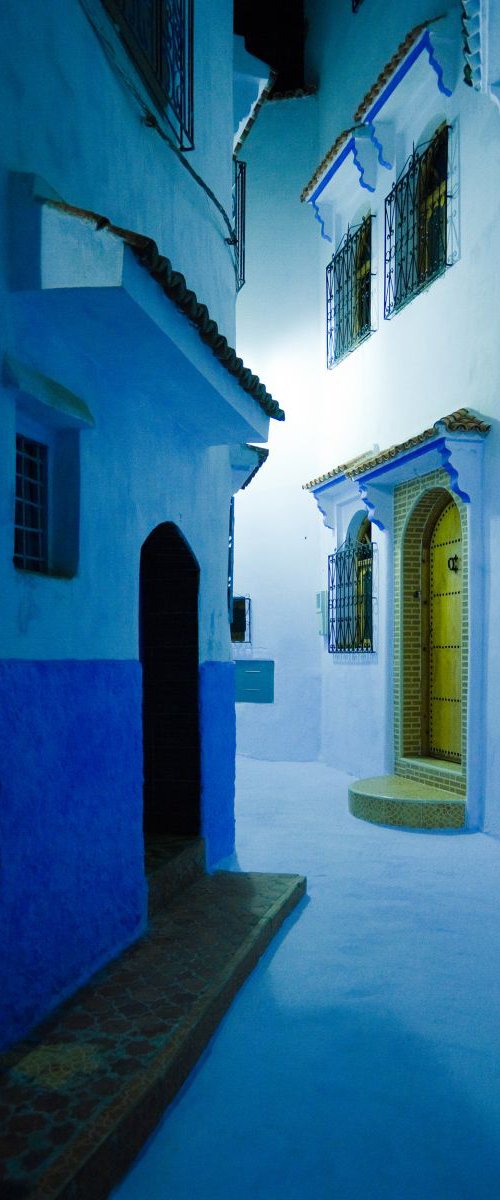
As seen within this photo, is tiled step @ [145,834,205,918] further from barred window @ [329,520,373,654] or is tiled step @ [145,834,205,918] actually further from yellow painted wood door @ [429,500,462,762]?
barred window @ [329,520,373,654]

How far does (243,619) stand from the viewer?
13.2 meters

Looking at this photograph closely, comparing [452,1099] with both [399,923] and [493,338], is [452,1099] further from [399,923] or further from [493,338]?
[493,338]

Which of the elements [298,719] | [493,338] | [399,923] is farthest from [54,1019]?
[298,719]

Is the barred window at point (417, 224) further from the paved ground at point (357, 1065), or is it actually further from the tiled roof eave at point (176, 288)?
the paved ground at point (357, 1065)

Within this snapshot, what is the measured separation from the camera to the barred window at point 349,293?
1124 cm

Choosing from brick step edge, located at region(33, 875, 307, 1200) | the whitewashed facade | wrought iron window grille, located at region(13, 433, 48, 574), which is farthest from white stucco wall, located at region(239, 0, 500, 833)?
wrought iron window grille, located at region(13, 433, 48, 574)

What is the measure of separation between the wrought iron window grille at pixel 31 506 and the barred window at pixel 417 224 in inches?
234

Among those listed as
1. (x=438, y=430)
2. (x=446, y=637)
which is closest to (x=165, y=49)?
(x=438, y=430)

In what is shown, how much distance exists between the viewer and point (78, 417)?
402cm

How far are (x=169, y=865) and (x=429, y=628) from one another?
5039 millimetres

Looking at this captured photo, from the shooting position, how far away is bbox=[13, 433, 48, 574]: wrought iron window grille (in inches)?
155

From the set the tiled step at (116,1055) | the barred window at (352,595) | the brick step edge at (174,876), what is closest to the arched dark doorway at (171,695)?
the brick step edge at (174,876)

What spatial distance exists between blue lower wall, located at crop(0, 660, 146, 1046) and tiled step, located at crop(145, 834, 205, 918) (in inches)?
17.3

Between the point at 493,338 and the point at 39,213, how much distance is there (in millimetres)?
5334
